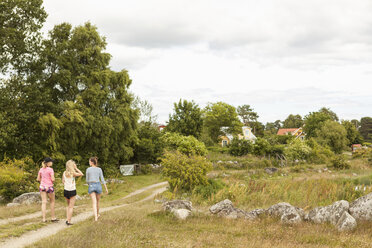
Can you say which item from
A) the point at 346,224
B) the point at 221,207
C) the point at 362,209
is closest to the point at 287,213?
the point at 346,224

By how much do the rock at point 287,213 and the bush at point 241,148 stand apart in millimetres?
30866

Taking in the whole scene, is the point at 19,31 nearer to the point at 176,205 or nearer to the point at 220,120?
the point at 176,205

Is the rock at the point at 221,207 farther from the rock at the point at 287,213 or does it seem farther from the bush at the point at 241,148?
the bush at the point at 241,148

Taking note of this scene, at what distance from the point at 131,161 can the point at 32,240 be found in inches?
1083

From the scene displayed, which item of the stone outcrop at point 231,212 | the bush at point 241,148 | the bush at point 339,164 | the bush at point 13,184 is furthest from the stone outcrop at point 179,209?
the bush at point 241,148

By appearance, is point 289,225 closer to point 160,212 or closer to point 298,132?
point 160,212

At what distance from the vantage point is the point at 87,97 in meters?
28.5

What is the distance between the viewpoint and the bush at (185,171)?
1684 centimetres

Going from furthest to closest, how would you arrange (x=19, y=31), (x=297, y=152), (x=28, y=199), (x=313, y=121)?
(x=313, y=121) < (x=297, y=152) < (x=19, y=31) < (x=28, y=199)

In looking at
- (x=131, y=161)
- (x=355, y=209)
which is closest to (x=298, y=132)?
(x=131, y=161)

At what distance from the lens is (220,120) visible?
6825cm

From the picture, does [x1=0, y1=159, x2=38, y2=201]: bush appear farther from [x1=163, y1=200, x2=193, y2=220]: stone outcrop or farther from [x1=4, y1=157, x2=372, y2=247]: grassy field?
[x1=163, y1=200, x2=193, y2=220]: stone outcrop

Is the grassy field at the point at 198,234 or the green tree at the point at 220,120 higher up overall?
the green tree at the point at 220,120

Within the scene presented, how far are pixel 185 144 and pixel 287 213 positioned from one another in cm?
2048
